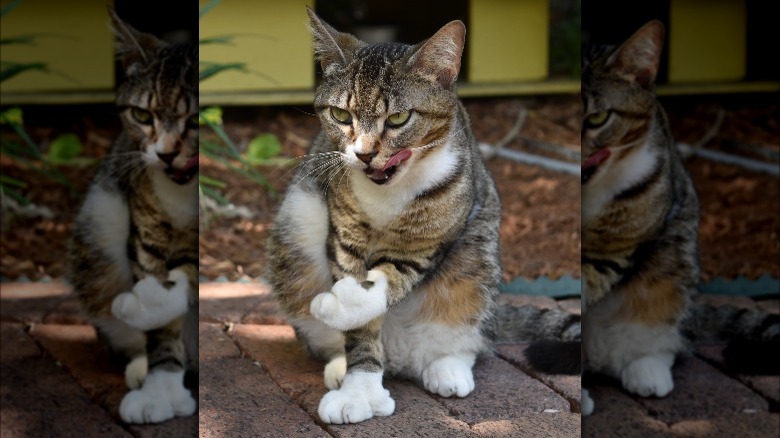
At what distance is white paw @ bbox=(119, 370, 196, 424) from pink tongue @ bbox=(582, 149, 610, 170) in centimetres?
100

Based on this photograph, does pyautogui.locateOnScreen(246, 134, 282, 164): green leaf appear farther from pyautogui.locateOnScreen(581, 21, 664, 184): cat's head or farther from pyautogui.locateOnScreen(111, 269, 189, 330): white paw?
pyautogui.locateOnScreen(581, 21, 664, 184): cat's head

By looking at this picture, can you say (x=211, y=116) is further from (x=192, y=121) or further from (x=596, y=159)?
(x=596, y=159)

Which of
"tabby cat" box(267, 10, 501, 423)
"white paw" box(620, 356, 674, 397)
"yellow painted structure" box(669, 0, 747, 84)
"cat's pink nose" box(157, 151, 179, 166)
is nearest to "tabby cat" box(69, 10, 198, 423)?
"cat's pink nose" box(157, 151, 179, 166)

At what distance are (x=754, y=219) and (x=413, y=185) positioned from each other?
3.49ft

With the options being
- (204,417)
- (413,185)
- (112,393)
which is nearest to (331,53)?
(413,185)

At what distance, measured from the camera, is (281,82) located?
172 centimetres

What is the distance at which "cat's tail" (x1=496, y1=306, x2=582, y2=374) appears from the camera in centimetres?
181

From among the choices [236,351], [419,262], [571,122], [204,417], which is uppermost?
[571,122]

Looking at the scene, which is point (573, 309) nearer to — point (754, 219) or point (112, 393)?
point (754, 219)

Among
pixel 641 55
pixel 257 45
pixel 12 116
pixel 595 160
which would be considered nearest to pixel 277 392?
pixel 257 45

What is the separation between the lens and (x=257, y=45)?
1762 millimetres

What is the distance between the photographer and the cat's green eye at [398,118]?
153 cm

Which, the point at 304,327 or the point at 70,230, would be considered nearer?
the point at 304,327

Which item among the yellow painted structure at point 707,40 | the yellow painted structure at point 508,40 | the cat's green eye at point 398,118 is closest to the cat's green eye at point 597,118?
the yellow painted structure at point 508,40
